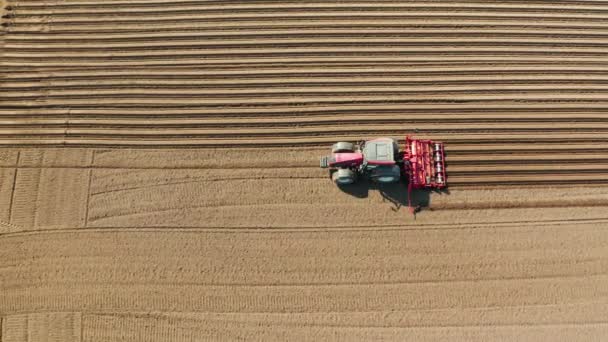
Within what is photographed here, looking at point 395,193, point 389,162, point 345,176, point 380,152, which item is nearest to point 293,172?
point 345,176

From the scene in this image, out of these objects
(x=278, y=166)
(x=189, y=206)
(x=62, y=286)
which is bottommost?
(x=62, y=286)

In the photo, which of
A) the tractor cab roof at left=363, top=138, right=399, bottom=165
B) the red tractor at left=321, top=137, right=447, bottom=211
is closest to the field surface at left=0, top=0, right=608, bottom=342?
the red tractor at left=321, top=137, right=447, bottom=211

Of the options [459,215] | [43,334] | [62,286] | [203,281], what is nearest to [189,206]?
[203,281]

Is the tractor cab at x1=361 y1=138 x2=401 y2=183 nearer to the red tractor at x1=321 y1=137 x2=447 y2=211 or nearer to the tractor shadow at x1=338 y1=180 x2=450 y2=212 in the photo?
the red tractor at x1=321 y1=137 x2=447 y2=211

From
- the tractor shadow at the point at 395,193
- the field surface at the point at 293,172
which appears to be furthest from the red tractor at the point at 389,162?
the field surface at the point at 293,172

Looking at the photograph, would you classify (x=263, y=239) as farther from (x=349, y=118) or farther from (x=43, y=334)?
(x=43, y=334)

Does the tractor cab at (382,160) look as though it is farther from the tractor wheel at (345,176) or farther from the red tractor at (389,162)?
the tractor wheel at (345,176)
